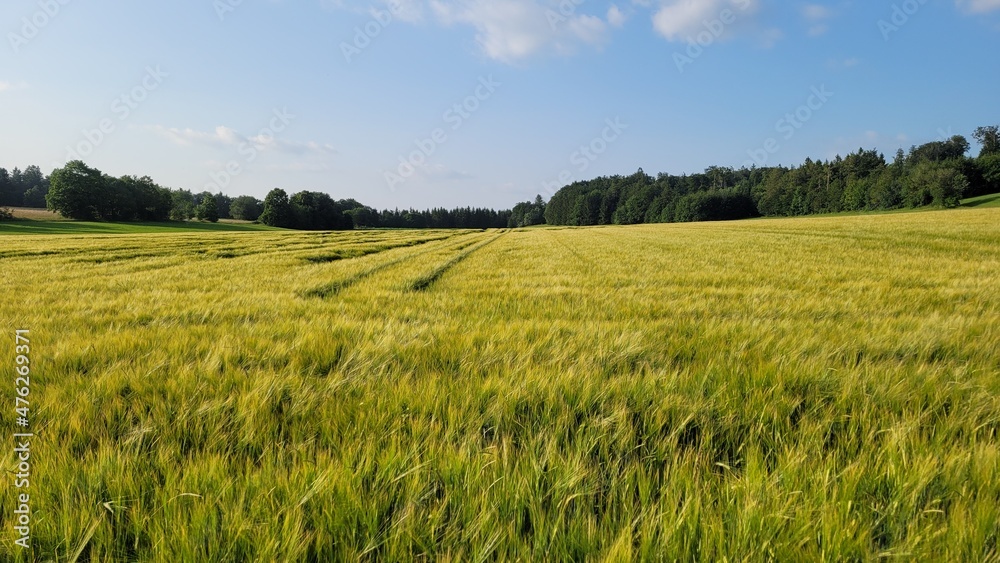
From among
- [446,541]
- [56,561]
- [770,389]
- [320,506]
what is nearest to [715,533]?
[446,541]

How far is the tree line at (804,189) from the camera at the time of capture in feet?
245

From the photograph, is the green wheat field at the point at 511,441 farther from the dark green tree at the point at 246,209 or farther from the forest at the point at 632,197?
the dark green tree at the point at 246,209

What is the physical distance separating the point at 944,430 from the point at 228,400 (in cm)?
325

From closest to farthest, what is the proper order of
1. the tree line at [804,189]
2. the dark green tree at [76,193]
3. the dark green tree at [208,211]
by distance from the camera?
1. the dark green tree at [76,193]
2. the tree line at [804,189]
3. the dark green tree at [208,211]

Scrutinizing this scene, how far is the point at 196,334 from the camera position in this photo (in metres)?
3.39

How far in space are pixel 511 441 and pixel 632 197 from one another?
143 metres

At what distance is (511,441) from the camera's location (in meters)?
1.62

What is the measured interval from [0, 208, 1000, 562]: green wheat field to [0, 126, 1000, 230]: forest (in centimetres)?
9563

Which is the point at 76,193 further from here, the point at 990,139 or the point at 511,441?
the point at 990,139

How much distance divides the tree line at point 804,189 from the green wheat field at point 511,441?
95.6 meters

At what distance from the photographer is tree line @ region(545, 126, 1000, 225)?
74.6m

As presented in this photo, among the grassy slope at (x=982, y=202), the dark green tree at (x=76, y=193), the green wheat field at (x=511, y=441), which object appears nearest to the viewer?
the green wheat field at (x=511, y=441)

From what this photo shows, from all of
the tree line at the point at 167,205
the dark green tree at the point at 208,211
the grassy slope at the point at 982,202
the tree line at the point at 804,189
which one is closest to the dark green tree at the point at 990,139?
the tree line at the point at 804,189

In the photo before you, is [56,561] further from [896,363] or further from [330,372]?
[896,363]
